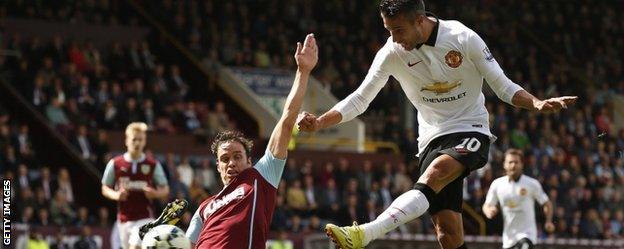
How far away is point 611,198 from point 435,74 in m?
19.9

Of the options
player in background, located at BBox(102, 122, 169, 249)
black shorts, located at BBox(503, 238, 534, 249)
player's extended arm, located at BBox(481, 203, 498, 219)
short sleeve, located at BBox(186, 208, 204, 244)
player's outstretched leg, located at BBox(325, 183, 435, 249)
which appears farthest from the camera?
black shorts, located at BBox(503, 238, 534, 249)

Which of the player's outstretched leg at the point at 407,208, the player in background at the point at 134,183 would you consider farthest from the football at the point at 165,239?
the player in background at the point at 134,183

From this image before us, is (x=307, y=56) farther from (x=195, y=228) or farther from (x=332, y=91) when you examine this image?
(x=332, y=91)

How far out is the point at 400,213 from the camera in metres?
8.46

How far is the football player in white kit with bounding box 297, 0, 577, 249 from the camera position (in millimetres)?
8609

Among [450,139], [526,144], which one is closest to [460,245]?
[450,139]

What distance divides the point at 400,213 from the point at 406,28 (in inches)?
51.2

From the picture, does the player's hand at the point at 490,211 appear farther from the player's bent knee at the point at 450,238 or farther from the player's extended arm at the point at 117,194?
the player's bent knee at the point at 450,238

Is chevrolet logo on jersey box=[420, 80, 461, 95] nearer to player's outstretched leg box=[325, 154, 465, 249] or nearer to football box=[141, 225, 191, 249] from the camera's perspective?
player's outstretched leg box=[325, 154, 465, 249]

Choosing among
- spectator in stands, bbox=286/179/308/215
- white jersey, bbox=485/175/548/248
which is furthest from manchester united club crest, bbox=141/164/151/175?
spectator in stands, bbox=286/179/308/215

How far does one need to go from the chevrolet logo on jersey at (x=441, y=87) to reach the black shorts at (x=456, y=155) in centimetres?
32

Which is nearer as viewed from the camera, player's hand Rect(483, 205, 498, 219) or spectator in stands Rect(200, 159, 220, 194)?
player's hand Rect(483, 205, 498, 219)

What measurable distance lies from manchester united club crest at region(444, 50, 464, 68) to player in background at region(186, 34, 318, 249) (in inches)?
44.8

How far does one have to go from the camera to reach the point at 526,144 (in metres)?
29.0
